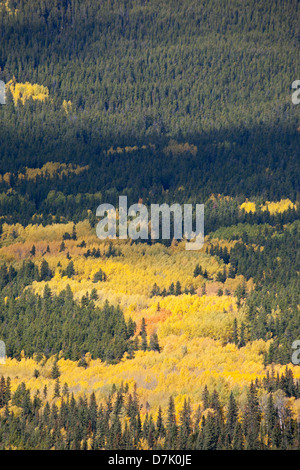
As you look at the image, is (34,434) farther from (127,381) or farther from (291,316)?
(291,316)

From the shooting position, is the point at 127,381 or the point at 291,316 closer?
the point at 127,381

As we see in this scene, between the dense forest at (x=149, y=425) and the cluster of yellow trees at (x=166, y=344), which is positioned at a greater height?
the cluster of yellow trees at (x=166, y=344)

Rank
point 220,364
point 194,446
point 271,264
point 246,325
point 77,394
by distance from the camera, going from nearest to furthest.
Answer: point 194,446
point 77,394
point 220,364
point 246,325
point 271,264

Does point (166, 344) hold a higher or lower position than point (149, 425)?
higher

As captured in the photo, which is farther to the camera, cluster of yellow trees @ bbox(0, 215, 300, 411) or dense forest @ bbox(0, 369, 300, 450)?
cluster of yellow trees @ bbox(0, 215, 300, 411)

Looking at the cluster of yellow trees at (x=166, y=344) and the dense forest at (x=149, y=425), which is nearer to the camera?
the dense forest at (x=149, y=425)

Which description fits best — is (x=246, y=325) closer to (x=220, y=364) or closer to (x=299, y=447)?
(x=220, y=364)

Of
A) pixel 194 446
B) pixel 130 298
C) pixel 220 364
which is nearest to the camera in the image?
pixel 194 446

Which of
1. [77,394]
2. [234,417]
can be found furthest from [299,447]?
[77,394]

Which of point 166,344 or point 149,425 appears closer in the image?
point 149,425

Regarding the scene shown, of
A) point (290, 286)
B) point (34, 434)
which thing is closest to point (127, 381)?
point (34, 434)

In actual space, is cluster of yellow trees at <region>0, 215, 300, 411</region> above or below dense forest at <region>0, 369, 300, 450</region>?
above

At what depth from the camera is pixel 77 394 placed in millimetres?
140625

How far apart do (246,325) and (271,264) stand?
31212mm
